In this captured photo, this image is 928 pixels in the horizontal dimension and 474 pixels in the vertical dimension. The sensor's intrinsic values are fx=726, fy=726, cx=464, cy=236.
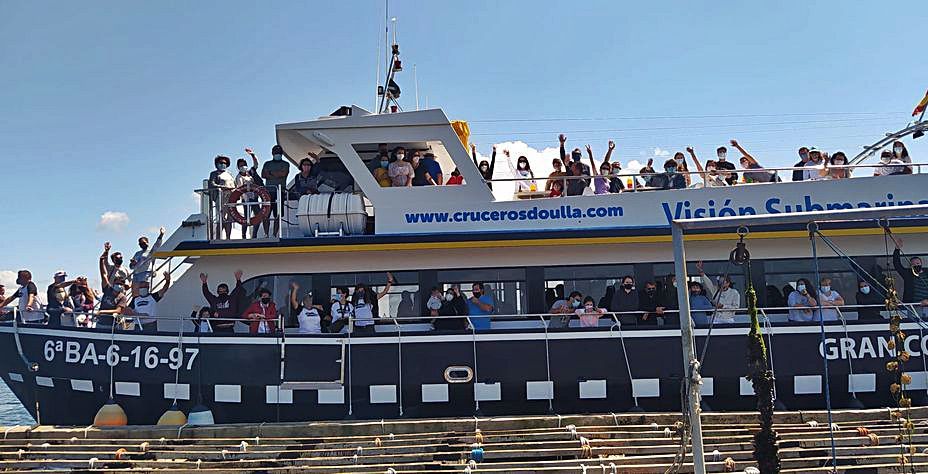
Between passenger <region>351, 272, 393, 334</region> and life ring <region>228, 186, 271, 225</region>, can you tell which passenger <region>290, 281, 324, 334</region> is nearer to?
passenger <region>351, 272, 393, 334</region>

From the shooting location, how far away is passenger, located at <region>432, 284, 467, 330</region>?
924 cm

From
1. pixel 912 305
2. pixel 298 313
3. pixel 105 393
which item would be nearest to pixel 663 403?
pixel 912 305

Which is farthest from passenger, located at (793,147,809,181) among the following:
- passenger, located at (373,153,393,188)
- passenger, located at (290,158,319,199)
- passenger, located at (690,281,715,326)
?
passenger, located at (290,158,319,199)

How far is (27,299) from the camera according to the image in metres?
10.1

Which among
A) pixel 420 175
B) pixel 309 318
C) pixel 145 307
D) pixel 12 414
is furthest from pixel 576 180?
pixel 12 414

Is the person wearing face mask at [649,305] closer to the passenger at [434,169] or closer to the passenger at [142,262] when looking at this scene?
the passenger at [434,169]

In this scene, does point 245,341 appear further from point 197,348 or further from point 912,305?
point 912,305

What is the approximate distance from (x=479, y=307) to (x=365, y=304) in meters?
1.49

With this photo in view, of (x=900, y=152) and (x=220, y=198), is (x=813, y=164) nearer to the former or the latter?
(x=900, y=152)

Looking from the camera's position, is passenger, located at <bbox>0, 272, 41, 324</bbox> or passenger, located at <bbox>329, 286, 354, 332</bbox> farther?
passenger, located at <bbox>0, 272, 41, 324</bbox>

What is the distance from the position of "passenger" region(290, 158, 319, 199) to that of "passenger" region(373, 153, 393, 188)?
2.88ft

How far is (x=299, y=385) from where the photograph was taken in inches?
342

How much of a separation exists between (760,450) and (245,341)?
602cm

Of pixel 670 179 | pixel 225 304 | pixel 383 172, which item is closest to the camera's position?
pixel 225 304
